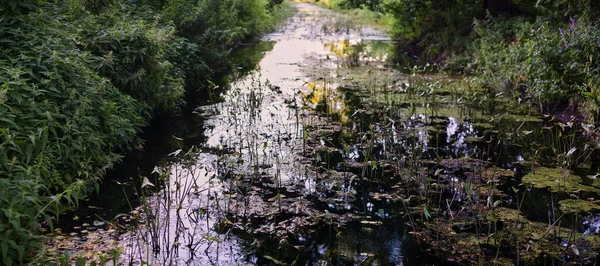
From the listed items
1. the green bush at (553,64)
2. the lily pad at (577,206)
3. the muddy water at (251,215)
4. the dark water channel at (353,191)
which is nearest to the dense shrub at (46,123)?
the dark water channel at (353,191)

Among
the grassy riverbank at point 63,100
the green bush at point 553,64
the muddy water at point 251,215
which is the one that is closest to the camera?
the grassy riverbank at point 63,100

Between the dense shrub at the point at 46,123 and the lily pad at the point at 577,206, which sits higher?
the dense shrub at the point at 46,123

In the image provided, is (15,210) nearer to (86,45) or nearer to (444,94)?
(86,45)

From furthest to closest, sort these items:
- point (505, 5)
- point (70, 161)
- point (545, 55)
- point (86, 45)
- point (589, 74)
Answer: point (505, 5), point (545, 55), point (589, 74), point (86, 45), point (70, 161)

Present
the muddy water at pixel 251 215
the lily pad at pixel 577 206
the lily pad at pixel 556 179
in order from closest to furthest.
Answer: the muddy water at pixel 251 215 < the lily pad at pixel 577 206 < the lily pad at pixel 556 179

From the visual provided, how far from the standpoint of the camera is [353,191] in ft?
17.8

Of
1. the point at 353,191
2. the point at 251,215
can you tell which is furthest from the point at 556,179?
the point at 251,215

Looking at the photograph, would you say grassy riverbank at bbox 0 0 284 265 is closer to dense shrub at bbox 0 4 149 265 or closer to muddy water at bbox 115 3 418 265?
→ dense shrub at bbox 0 4 149 265

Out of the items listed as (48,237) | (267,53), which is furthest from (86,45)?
(267,53)

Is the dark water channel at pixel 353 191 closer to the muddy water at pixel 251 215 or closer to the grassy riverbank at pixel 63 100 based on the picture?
the muddy water at pixel 251 215

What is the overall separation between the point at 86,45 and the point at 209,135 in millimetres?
2070

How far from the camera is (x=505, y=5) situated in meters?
14.2

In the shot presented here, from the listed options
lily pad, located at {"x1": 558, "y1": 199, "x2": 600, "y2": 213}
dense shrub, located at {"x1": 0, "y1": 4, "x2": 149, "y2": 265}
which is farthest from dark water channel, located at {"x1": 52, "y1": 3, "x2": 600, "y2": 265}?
dense shrub, located at {"x1": 0, "y1": 4, "x2": 149, "y2": 265}

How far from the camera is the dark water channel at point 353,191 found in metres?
4.18
